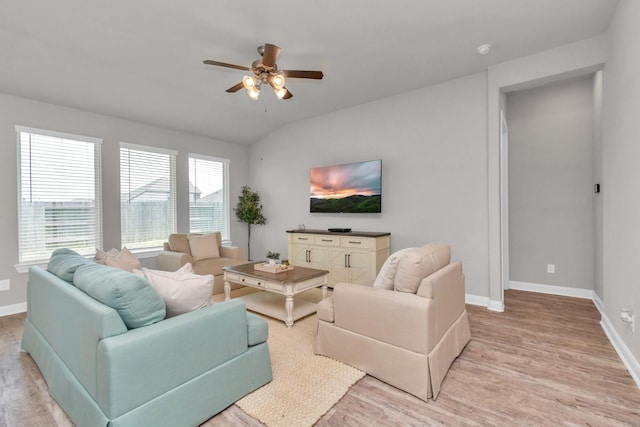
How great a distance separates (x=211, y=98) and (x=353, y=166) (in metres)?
2.39

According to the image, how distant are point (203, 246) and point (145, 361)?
3420 millimetres

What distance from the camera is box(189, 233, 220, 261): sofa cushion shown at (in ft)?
15.2

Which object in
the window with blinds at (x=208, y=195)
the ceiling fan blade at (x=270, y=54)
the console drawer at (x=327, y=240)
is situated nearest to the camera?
the ceiling fan blade at (x=270, y=54)

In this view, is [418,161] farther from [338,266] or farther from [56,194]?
[56,194]

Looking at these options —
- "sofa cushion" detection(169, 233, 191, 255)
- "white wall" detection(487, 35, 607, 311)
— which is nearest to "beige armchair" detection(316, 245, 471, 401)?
"white wall" detection(487, 35, 607, 311)

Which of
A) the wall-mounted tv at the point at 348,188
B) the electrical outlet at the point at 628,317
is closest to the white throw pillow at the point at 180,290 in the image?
the electrical outlet at the point at 628,317

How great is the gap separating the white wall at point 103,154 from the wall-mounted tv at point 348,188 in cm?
205

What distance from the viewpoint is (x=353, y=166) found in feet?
15.5

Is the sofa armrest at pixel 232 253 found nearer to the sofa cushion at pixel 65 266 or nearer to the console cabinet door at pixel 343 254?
the console cabinet door at pixel 343 254

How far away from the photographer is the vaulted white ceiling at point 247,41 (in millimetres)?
2590

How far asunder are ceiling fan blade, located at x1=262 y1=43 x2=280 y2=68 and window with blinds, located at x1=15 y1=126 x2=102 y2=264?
10.4 ft

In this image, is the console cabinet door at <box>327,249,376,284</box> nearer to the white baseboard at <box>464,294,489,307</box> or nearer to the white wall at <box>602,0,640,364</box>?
the white baseboard at <box>464,294,489,307</box>

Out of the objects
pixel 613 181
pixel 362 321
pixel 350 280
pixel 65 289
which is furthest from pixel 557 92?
pixel 65 289

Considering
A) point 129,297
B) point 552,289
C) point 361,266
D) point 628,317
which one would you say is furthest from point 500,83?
point 129,297
